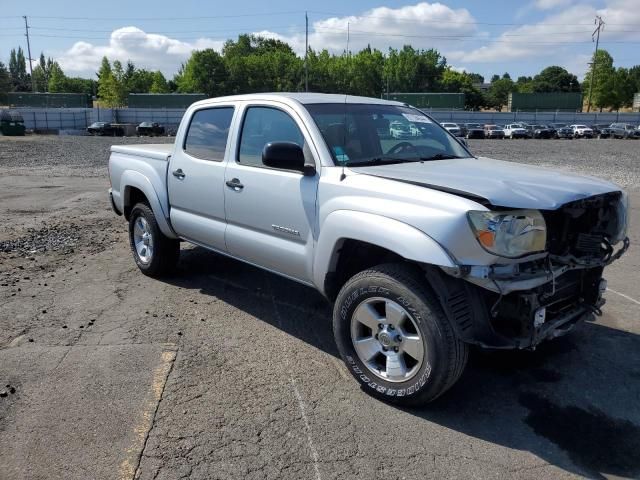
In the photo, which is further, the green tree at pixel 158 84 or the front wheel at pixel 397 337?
the green tree at pixel 158 84

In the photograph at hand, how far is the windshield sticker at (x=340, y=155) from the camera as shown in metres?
4.10

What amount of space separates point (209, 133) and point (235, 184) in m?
0.87

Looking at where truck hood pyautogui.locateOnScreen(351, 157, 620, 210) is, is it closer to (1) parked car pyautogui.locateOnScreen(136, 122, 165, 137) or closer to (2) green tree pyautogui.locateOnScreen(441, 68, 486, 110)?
(1) parked car pyautogui.locateOnScreen(136, 122, 165, 137)

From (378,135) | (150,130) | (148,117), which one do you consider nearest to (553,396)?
(378,135)

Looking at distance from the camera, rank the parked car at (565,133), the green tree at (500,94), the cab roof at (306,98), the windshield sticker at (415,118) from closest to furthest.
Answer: the cab roof at (306,98), the windshield sticker at (415,118), the parked car at (565,133), the green tree at (500,94)

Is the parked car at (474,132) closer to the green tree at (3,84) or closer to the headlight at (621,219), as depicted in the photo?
the headlight at (621,219)

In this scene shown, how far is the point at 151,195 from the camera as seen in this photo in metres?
5.93

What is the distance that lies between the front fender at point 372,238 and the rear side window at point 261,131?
3.00 ft

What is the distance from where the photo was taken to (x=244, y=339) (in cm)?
468

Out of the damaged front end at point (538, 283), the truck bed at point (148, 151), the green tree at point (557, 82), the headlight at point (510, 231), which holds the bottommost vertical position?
the damaged front end at point (538, 283)

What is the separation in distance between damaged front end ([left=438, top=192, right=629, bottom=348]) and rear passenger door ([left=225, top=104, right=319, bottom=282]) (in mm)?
1193

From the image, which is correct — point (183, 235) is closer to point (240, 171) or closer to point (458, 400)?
point (240, 171)

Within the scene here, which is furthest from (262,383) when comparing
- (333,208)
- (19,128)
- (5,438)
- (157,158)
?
(19,128)

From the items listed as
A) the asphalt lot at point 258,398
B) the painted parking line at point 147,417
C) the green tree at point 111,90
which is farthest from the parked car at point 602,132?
the green tree at point 111,90
